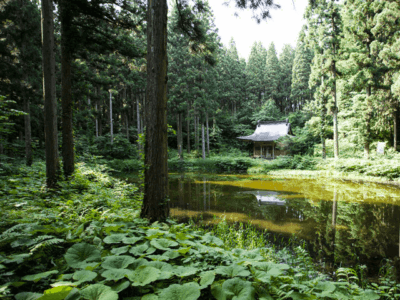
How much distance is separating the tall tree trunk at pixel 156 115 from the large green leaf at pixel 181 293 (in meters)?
2.30

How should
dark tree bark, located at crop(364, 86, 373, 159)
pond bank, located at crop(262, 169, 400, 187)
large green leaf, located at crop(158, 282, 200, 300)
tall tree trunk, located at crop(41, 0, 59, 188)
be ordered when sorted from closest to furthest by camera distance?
large green leaf, located at crop(158, 282, 200, 300), tall tree trunk, located at crop(41, 0, 59, 188), pond bank, located at crop(262, 169, 400, 187), dark tree bark, located at crop(364, 86, 373, 159)

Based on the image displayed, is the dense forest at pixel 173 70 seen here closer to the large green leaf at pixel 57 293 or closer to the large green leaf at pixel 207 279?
the large green leaf at pixel 57 293

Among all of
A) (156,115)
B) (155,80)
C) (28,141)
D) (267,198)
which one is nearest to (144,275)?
(156,115)

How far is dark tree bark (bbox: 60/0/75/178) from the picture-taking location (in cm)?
576

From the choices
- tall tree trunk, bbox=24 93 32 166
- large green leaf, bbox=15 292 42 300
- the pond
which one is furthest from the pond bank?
tall tree trunk, bbox=24 93 32 166

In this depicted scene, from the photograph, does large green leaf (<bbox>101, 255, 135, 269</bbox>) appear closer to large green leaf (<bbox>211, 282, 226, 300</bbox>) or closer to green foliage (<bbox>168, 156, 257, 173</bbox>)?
large green leaf (<bbox>211, 282, 226, 300</bbox>)

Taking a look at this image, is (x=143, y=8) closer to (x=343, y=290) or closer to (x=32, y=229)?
(x=32, y=229)

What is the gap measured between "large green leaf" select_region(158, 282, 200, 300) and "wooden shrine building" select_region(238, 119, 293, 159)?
2362 cm

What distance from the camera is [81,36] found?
19.3 ft

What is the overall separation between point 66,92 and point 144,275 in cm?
627

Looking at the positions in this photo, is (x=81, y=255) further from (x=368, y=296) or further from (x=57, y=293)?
(x=368, y=296)

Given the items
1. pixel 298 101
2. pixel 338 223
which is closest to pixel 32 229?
pixel 338 223

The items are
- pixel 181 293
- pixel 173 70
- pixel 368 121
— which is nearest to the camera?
pixel 181 293

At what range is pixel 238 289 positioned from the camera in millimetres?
1218
